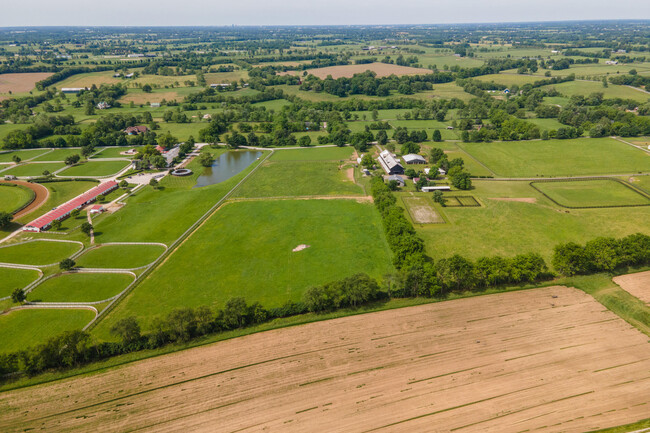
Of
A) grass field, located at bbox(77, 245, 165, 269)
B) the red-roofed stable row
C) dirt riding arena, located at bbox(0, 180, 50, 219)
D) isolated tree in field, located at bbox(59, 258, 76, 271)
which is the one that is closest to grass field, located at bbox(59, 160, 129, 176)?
dirt riding arena, located at bbox(0, 180, 50, 219)

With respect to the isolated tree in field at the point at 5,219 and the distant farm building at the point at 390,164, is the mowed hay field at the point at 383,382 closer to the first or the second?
the isolated tree in field at the point at 5,219

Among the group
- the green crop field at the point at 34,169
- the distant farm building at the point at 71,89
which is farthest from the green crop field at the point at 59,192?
the distant farm building at the point at 71,89

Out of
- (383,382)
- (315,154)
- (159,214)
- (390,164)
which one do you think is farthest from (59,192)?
(383,382)

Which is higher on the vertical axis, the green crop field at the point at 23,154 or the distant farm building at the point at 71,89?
the distant farm building at the point at 71,89

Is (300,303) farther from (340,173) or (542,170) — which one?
(542,170)

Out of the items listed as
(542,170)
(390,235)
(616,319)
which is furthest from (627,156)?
(390,235)

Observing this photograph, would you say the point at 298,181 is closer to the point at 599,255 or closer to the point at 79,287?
the point at 79,287
